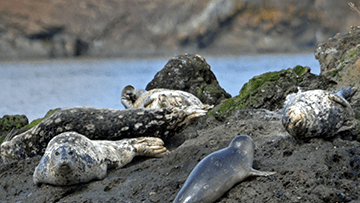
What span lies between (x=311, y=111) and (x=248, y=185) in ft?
3.57

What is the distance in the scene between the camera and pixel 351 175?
2885 mm

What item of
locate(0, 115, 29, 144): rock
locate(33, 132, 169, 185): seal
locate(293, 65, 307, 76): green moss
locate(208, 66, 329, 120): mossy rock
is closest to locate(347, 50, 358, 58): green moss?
locate(208, 66, 329, 120): mossy rock

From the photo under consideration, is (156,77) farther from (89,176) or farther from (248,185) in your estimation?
(248,185)

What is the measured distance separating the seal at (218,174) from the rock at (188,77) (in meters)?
6.09

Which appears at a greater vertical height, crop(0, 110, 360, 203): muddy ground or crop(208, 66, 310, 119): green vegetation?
crop(208, 66, 310, 119): green vegetation

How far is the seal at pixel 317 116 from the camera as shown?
3.30 meters

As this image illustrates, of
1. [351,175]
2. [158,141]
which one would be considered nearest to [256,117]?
[158,141]

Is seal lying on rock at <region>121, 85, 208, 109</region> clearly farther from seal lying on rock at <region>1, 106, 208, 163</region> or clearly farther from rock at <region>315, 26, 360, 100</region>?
rock at <region>315, 26, 360, 100</region>

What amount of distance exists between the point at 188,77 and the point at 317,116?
6.45 metres

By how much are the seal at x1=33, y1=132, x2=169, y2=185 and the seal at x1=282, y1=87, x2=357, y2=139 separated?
93.1 inches

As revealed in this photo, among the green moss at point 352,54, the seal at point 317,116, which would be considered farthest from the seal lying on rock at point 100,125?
the green moss at point 352,54

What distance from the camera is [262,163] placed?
10.6 ft

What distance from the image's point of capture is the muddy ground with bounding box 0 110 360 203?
2.70 m

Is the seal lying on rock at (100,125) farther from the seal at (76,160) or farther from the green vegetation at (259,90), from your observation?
the green vegetation at (259,90)
